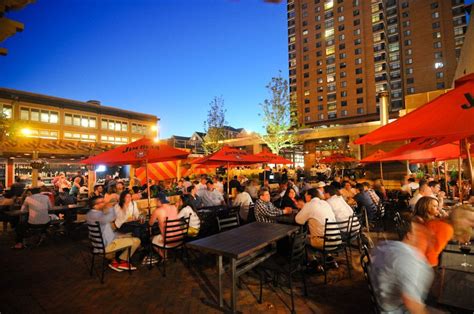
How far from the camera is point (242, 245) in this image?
3.69 metres

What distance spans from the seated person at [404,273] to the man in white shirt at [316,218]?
8.34 feet

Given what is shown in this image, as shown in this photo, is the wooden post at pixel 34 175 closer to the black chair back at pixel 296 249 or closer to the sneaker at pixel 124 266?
the sneaker at pixel 124 266

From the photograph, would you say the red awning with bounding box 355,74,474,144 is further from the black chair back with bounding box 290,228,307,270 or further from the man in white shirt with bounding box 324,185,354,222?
the man in white shirt with bounding box 324,185,354,222

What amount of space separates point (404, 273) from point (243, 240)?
2.38 m

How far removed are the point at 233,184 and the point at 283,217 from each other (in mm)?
6026

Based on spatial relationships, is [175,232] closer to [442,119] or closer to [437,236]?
[437,236]

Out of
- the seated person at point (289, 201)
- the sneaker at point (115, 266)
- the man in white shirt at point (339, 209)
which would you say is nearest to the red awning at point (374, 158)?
the man in white shirt at point (339, 209)

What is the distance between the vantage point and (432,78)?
198 feet

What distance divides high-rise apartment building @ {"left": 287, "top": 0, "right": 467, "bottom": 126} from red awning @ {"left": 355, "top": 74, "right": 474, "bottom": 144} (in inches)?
2370

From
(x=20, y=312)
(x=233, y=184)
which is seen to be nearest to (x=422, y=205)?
(x=20, y=312)

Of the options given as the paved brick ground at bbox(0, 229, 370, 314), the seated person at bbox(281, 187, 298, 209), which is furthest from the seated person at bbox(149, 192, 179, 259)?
the seated person at bbox(281, 187, 298, 209)

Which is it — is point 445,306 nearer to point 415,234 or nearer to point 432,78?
point 415,234

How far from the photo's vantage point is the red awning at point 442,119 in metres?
2.15

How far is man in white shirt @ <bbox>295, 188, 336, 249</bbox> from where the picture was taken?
4.69m
